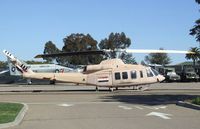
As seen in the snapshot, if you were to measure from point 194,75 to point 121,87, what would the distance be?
23.4 m

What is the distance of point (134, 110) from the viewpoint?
69.2ft

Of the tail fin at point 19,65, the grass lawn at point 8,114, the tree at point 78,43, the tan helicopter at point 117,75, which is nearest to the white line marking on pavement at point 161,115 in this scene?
the grass lawn at point 8,114

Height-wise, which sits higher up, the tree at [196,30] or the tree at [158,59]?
the tree at [158,59]

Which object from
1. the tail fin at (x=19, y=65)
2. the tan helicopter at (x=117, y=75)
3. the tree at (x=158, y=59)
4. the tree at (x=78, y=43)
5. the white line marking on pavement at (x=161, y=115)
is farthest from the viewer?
the tree at (x=158, y=59)

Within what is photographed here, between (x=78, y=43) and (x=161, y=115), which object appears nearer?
(x=161, y=115)

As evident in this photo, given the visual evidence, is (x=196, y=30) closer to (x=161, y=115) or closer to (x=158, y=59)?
(x=161, y=115)

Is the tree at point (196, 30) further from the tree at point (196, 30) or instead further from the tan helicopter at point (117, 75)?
the tan helicopter at point (117, 75)

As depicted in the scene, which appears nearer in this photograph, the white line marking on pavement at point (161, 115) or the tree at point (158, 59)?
the white line marking on pavement at point (161, 115)

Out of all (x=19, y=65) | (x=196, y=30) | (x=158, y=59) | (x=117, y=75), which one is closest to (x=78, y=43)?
(x=158, y=59)

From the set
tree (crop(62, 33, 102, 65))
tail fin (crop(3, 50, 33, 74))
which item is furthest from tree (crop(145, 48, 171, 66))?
tail fin (crop(3, 50, 33, 74))

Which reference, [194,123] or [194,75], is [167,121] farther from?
[194,75]

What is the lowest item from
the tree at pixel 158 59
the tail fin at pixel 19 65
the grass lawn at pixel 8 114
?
the grass lawn at pixel 8 114

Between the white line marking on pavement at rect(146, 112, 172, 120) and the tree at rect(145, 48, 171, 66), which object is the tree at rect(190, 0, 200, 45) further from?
the tree at rect(145, 48, 171, 66)

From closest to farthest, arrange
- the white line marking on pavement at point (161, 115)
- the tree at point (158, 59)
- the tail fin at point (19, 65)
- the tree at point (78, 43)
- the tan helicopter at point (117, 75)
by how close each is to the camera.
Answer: the white line marking on pavement at point (161, 115), the tan helicopter at point (117, 75), the tail fin at point (19, 65), the tree at point (78, 43), the tree at point (158, 59)
